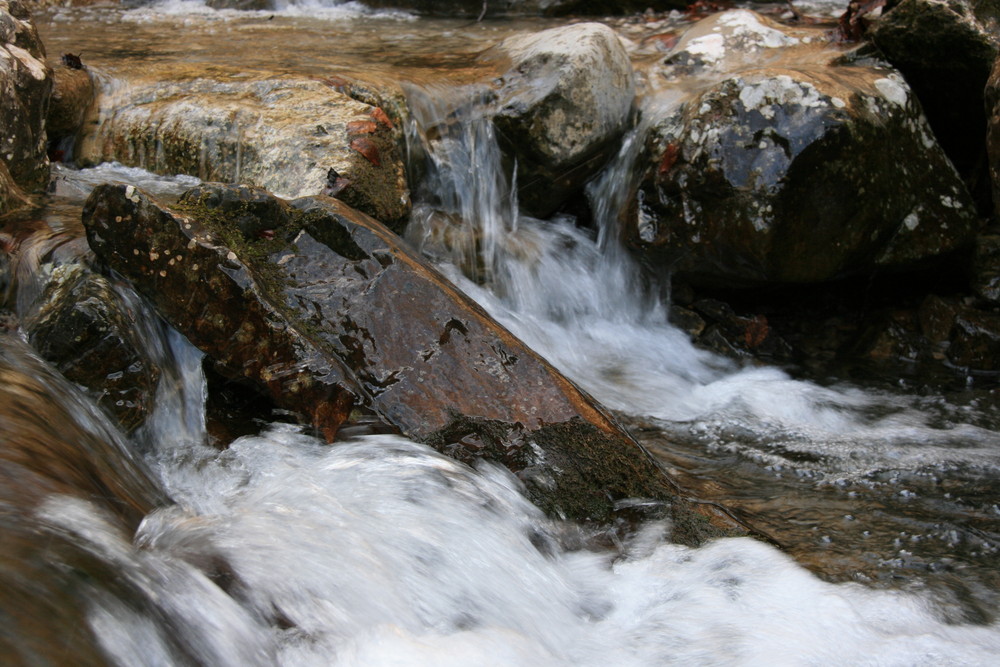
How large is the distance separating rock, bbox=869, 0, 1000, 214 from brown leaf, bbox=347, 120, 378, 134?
10.9 ft

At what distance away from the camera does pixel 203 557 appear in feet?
7.47

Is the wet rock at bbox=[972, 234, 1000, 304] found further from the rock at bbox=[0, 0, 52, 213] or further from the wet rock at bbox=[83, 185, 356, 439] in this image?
the rock at bbox=[0, 0, 52, 213]

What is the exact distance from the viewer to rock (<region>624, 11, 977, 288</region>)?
4727mm

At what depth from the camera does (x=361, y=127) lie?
4590mm

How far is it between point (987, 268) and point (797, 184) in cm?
135

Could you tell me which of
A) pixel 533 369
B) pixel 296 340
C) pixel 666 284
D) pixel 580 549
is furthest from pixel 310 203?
pixel 666 284

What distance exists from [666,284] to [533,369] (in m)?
2.32

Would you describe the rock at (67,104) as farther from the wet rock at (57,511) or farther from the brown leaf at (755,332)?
the brown leaf at (755,332)

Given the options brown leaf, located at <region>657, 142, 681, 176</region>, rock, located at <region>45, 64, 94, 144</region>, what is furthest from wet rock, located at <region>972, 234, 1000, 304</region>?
rock, located at <region>45, 64, 94, 144</region>

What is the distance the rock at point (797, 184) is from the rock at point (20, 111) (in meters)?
3.37

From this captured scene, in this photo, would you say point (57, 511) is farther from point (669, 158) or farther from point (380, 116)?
point (669, 158)

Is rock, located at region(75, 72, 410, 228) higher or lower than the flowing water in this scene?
higher

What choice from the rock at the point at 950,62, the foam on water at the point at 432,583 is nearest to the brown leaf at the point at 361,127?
the foam on water at the point at 432,583

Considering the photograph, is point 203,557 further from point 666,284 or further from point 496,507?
point 666,284
